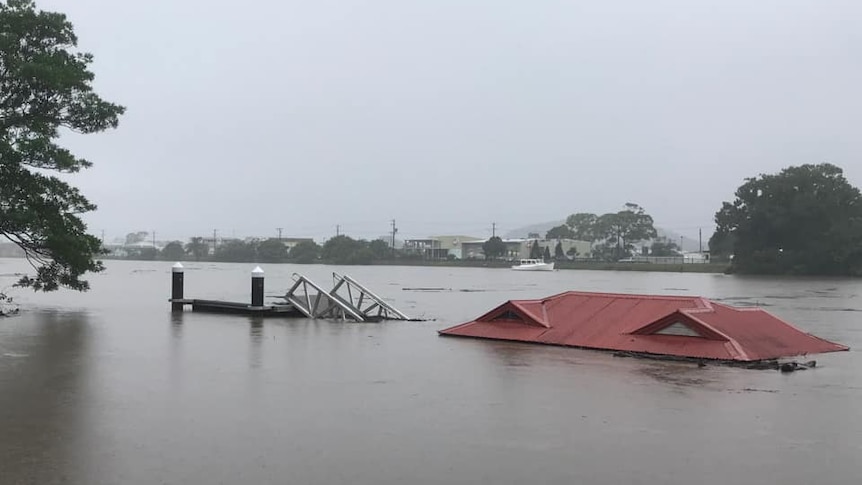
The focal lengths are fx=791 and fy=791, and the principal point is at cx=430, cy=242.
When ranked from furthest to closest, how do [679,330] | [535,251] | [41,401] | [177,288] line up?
1. [535,251]
2. [177,288]
3. [679,330]
4. [41,401]

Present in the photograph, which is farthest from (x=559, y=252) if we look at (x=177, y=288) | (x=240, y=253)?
(x=177, y=288)

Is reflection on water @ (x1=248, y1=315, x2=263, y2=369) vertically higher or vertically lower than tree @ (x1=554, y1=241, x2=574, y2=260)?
lower

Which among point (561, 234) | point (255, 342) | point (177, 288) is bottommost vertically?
point (255, 342)

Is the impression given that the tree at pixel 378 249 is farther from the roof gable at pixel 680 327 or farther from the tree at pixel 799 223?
the roof gable at pixel 680 327

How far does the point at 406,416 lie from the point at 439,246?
601ft

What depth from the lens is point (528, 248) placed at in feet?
575

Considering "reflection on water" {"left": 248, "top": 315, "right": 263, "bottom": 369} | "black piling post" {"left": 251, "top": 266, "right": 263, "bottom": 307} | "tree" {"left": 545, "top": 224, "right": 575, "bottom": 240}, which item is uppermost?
"tree" {"left": 545, "top": 224, "right": 575, "bottom": 240}

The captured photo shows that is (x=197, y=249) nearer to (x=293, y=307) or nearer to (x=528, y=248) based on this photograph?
(x=528, y=248)

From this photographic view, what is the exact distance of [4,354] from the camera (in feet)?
40.0

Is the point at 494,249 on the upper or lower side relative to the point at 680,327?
upper

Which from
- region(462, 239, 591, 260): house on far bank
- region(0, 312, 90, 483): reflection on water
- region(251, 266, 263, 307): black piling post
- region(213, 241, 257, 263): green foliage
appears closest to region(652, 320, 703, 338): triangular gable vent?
region(0, 312, 90, 483): reflection on water

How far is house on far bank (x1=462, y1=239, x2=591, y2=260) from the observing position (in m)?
170

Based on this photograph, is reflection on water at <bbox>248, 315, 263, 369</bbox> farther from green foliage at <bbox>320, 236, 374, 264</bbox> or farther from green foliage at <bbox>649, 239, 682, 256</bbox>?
green foliage at <bbox>649, 239, 682, 256</bbox>

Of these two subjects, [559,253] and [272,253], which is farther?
[272,253]
